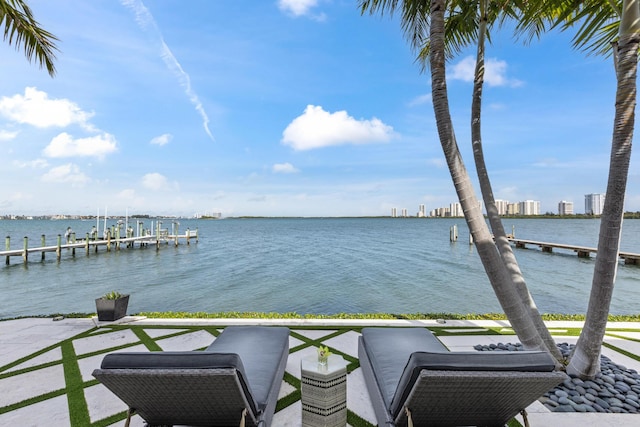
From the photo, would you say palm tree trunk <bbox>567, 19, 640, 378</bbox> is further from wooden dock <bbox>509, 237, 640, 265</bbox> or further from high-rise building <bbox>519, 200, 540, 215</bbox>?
high-rise building <bbox>519, 200, 540, 215</bbox>

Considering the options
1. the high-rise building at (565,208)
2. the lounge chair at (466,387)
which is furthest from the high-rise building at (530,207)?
the lounge chair at (466,387)

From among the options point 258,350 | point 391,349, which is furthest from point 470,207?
point 258,350

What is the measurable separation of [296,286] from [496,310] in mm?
7053

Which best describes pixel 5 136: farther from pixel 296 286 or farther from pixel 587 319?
pixel 587 319

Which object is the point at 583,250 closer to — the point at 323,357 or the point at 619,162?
the point at 619,162

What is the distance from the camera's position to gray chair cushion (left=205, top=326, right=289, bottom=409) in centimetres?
218

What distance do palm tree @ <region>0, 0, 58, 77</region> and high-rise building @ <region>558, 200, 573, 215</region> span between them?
87.6 m

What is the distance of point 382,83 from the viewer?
35.2 feet

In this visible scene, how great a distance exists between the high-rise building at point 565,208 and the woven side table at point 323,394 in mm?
86634

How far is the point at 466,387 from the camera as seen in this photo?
→ 160 centimetres

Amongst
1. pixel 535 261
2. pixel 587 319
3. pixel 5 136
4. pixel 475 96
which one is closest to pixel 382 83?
pixel 475 96

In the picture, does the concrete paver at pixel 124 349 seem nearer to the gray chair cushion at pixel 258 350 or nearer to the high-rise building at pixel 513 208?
the gray chair cushion at pixel 258 350

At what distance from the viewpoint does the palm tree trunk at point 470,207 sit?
9.12 ft

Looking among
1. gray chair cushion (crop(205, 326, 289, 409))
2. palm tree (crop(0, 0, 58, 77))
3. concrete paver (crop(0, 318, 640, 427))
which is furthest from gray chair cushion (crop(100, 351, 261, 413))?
palm tree (crop(0, 0, 58, 77))
